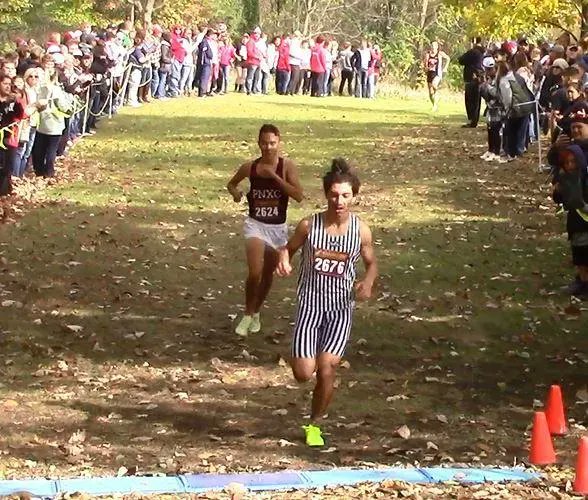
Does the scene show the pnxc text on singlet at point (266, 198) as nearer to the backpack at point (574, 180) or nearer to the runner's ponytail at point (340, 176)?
the runner's ponytail at point (340, 176)

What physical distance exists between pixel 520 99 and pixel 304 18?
1775 inches

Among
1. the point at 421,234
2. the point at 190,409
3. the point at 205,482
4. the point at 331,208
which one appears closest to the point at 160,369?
the point at 190,409

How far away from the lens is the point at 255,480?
267 inches

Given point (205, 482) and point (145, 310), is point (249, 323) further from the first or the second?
point (205, 482)

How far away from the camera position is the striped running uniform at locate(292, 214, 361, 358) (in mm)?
8094

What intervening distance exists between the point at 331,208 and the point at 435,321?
3904 millimetres

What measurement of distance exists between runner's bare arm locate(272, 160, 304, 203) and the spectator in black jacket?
60.1 feet

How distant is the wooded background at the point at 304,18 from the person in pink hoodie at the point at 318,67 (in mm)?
8537

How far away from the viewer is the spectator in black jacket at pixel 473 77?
27922mm

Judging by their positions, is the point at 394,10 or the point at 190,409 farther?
the point at 394,10

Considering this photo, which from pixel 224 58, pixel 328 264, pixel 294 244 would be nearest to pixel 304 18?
pixel 224 58

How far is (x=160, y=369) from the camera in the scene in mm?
10031

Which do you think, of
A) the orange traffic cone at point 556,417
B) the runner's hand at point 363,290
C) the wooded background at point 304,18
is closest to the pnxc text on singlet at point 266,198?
the runner's hand at point 363,290

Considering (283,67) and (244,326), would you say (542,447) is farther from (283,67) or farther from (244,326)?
(283,67)
